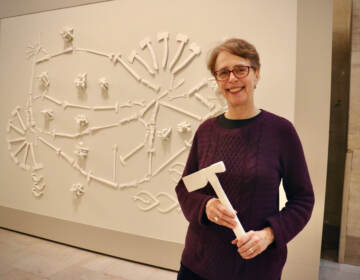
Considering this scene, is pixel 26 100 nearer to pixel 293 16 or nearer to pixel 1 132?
pixel 1 132

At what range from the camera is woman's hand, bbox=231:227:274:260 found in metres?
0.83

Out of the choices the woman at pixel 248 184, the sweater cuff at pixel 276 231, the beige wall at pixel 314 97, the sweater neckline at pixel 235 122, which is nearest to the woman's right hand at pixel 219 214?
the woman at pixel 248 184

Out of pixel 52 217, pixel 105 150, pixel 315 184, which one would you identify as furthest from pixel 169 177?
pixel 52 217

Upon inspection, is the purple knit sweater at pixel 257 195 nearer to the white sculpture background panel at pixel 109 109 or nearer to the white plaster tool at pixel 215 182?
the white plaster tool at pixel 215 182

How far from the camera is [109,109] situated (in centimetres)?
252

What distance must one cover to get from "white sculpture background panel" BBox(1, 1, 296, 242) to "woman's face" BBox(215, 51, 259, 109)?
112 cm

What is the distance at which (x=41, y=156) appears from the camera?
285 cm

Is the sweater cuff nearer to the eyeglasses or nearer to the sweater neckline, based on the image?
the sweater neckline

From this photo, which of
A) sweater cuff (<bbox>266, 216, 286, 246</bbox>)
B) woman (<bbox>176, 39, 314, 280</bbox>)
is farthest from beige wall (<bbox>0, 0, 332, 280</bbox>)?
sweater cuff (<bbox>266, 216, 286, 246</bbox>)

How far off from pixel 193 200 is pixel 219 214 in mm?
139

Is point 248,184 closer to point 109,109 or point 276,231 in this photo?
point 276,231

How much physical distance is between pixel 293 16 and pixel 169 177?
57.6 inches

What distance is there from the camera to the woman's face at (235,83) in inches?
36.5

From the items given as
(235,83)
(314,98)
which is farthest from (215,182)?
(314,98)
